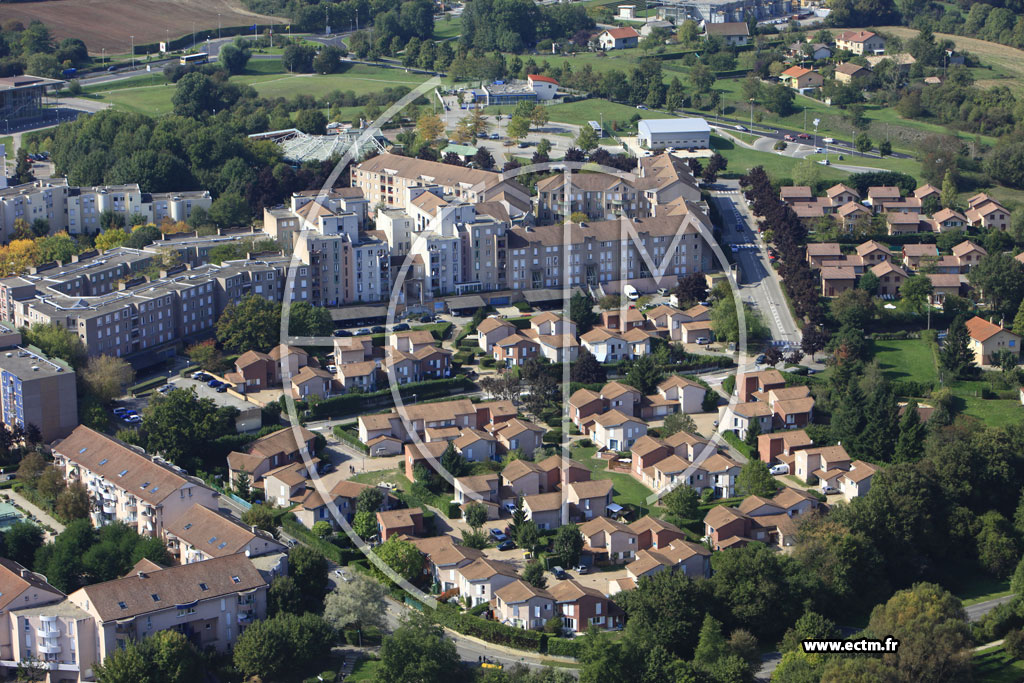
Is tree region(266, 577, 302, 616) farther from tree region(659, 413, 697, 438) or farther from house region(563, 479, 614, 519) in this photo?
tree region(659, 413, 697, 438)

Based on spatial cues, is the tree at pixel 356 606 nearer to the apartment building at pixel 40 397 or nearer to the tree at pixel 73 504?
the tree at pixel 73 504

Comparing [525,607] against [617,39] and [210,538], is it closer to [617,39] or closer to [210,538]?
[210,538]

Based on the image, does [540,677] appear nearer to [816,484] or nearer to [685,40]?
[816,484]

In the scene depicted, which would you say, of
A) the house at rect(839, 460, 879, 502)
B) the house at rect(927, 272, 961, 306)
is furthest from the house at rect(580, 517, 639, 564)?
the house at rect(927, 272, 961, 306)

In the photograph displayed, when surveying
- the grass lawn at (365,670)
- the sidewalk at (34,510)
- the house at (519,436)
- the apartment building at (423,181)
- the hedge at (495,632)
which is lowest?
the grass lawn at (365,670)

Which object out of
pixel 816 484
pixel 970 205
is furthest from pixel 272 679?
pixel 970 205

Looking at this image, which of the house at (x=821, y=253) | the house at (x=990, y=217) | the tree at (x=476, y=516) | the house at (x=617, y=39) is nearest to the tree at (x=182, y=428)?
the tree at (x=476, y=516)
